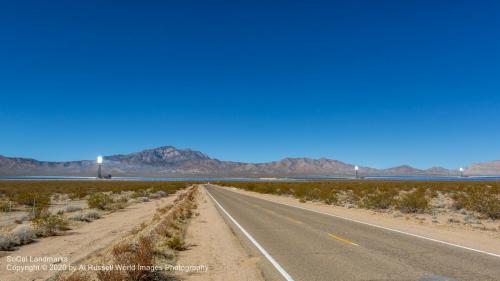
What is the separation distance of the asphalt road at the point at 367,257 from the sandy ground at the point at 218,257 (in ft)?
1.83

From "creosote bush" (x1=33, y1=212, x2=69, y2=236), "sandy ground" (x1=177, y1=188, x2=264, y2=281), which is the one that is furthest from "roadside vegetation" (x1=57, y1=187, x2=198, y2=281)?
"creosote bush" (x1=33, y1=212, x2=69, y2=236)

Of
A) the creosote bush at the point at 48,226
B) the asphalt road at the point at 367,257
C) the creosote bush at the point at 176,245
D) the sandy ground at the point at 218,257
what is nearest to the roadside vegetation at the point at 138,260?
the creosote bush at the point at 176,245

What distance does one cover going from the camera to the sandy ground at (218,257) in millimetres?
9016

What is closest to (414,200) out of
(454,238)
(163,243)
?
(454,238)

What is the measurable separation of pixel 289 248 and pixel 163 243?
4228 mm

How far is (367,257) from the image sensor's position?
413 inches

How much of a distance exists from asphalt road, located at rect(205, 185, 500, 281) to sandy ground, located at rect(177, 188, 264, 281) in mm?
557

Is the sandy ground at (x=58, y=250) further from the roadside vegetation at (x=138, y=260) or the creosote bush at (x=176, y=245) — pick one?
the creosote bush at (x=176, y=245)

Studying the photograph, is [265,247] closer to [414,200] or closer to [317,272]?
[317,272]

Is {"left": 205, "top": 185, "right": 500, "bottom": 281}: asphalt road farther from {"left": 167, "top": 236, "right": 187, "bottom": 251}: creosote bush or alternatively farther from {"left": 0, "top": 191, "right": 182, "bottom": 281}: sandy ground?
{"left": 0, "top": 191, "right": 182, "bottom": 281}: sandy ground

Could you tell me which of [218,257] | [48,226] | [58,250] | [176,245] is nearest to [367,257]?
[218,257]

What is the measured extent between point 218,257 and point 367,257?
424 centimetres

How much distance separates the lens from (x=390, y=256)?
34.8 ft

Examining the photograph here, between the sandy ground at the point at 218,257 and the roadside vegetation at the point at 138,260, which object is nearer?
the roadside vegetation at the point at 138,260
